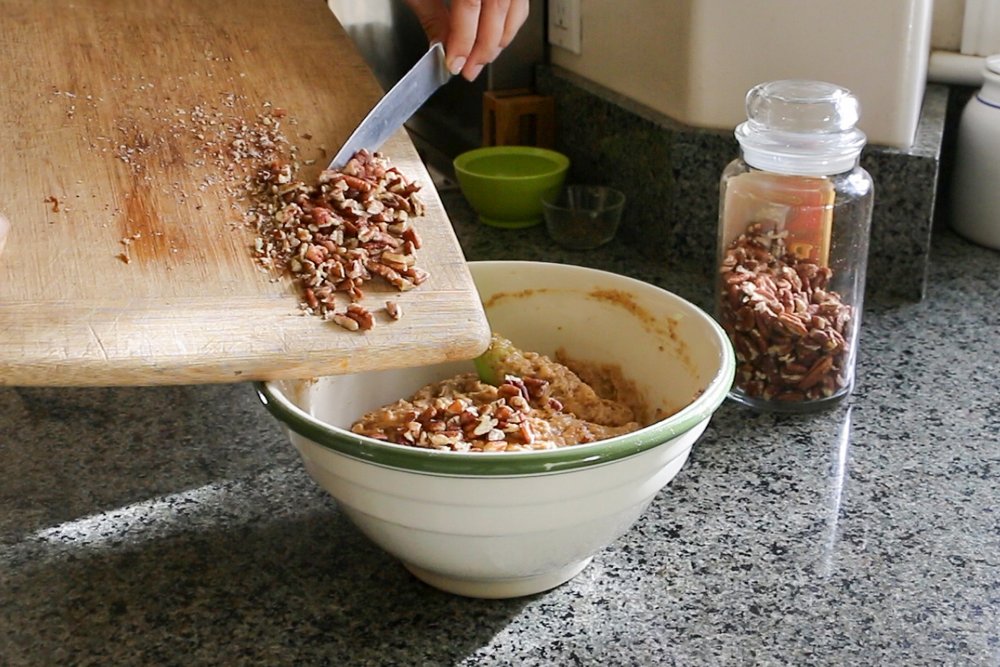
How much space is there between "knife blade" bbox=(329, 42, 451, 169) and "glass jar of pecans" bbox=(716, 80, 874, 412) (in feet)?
0.85

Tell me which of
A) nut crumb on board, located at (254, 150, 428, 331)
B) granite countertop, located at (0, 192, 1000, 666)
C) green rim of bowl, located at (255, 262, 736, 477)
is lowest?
granite countertop, located at (0, 192, 1000, 666)

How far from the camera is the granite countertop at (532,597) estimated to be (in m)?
0.67

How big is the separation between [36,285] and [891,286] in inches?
31.7

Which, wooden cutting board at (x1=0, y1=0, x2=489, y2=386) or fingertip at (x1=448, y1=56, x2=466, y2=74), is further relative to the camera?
fingertip at (x1=448, y1=56, x2=466, y2=74)

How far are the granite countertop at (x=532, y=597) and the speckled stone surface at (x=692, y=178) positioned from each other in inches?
6.2

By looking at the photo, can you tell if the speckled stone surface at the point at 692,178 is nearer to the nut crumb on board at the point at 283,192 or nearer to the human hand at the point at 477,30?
the human hand at the point at 477,30

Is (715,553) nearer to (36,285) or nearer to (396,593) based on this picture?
(396,593)

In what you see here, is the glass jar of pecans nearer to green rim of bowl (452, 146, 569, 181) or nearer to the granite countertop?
the granite countertop

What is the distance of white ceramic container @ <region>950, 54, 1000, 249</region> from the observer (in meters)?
1.18

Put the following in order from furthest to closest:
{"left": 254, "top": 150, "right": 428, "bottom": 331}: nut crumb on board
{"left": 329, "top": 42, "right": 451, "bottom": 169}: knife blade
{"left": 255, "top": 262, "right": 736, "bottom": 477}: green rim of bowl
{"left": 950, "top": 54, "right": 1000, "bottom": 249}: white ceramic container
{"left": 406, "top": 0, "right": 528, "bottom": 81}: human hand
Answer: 1. {"left": 950, "top": 54, "right": 1000, "bottom": 249}: white ceramic container
2. {"left": 406, "top": 0, "right": 528, "bottom": 81}: human hand
3. {"left": 329, "top": 42, "right": 451, "bottom": 169}: knife blade
4. {"left": 254, "top": 150, "right": 428, "bottom": 331}: nut crumb on board
5. {"left": 255, "top": 262, "right": 736, "bottom": 477}: green rim of bowl

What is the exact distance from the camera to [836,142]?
90 centimetres

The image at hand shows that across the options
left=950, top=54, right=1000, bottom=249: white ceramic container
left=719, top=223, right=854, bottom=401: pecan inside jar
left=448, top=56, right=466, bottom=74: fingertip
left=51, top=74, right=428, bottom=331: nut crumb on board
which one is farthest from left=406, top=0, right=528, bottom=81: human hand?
left=950, top=54, right=1000, bottom=249: white ceramic container

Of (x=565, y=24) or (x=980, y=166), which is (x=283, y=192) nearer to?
(x=565, y=24)

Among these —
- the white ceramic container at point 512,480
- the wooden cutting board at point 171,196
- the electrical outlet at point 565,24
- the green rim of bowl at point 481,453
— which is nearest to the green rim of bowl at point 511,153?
the electrical outlet at point 565,24
